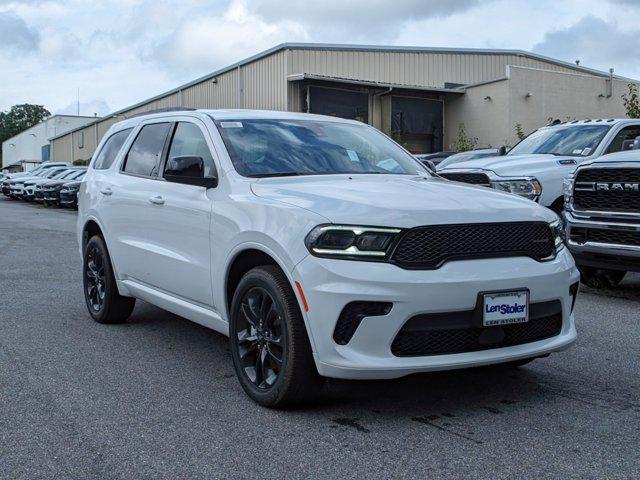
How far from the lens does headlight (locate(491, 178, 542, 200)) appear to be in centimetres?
952

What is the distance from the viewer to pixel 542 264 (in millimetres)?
4316

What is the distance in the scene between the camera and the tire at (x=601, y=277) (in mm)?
8930

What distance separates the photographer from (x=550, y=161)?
9.91 m

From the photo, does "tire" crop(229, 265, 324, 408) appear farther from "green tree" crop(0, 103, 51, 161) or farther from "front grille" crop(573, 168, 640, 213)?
"green tree" crop(0, 103, 51, 161)

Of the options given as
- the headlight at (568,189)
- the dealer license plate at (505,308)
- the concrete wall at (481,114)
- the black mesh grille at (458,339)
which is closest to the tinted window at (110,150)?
A: the black mesh grille at (458,339)

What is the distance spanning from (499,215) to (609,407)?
1234mm

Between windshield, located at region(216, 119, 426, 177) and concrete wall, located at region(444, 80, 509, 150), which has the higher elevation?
concrete wall, located at region(444, 80, 509, 150)

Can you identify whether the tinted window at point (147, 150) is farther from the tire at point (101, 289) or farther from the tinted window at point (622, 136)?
the tinted window at point (622, 136)

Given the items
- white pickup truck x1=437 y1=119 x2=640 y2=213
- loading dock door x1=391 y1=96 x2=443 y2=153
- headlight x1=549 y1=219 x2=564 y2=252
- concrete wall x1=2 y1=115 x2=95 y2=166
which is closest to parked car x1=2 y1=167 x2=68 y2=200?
loading dock door x1=391 y1=96 x2=443 y2=153

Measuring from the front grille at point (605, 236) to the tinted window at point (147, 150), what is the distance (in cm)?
446

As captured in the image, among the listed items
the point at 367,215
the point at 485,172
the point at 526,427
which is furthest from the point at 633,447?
the point at 485,172

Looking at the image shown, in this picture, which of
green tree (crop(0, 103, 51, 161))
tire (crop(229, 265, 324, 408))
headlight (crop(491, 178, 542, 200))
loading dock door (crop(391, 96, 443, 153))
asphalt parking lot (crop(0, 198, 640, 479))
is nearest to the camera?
asphalt parking lot (crop(0, 198, 640, 479))

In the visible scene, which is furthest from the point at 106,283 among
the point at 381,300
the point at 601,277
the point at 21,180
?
the point at 21,180

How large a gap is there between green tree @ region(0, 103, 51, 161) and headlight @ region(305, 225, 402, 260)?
164 metres
